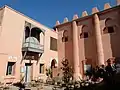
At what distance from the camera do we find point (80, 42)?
1723 centimetres

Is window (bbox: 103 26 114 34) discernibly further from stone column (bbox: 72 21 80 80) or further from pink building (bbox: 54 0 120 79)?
stone column (bbox: 72 21 80 80)

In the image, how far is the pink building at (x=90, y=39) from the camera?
49.1ft

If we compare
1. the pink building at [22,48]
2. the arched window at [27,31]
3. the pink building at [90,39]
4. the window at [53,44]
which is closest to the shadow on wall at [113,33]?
the pink building at [90,39]

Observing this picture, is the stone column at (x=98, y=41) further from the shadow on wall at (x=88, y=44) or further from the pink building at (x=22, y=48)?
the pink building at (x=22, y=48)

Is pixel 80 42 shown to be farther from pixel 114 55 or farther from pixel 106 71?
pixel 106 71

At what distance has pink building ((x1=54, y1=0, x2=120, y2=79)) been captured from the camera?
14953 mm

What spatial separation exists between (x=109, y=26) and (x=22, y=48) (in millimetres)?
9946

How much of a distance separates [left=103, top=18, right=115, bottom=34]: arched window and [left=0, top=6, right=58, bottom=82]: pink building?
7.04 metres

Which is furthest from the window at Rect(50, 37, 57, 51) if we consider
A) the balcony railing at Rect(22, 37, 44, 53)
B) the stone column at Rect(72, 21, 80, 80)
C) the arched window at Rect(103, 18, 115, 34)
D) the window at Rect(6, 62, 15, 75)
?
the arched window at Rect(103, 18, 115, 34)

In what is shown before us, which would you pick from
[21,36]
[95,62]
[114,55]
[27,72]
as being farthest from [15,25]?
[114,55]

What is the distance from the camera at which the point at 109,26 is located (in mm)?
15492

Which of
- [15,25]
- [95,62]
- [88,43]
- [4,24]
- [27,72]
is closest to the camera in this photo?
[4,24]

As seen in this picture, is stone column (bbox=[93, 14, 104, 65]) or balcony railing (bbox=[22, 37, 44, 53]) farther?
stone column (bbox=[93, 14, 104, 65])

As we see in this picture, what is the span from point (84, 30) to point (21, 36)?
26.3 ft
